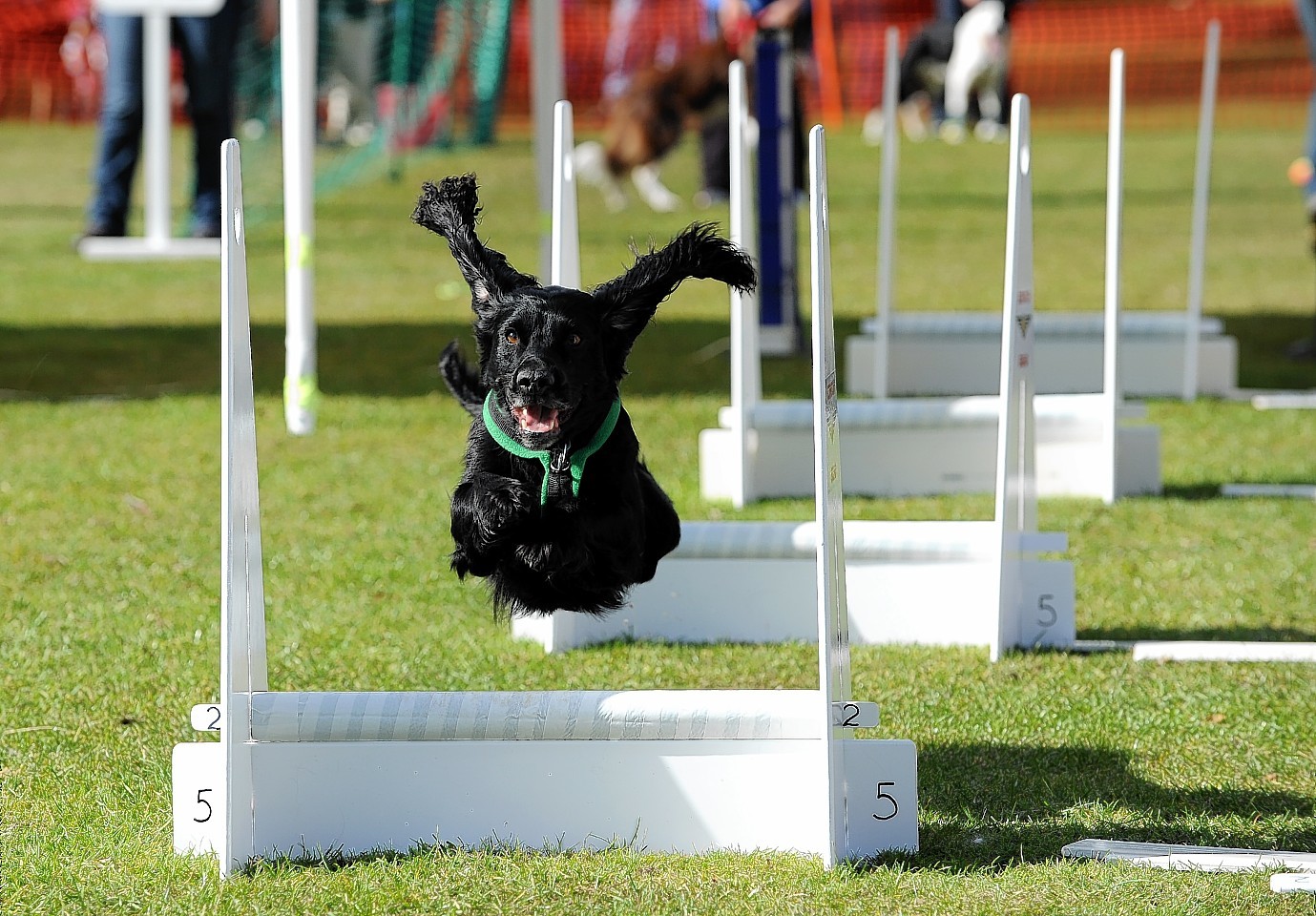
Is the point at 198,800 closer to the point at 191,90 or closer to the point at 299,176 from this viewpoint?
the point at 299,176

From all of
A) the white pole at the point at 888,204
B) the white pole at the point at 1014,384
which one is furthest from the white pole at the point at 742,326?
the white pole at the point at 888,204

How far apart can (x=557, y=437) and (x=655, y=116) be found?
1071 centimetres

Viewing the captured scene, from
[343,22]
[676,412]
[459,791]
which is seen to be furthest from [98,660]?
[343,22]

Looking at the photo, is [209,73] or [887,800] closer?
[887,800]

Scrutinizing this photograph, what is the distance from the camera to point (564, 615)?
163 inches

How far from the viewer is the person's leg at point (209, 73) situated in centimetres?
961

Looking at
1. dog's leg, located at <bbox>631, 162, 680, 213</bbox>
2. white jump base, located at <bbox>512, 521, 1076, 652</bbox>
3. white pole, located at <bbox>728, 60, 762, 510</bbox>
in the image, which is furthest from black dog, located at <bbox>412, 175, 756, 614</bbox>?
dog's leg, located at <bbox>631, 162, 680, 213</bbox>

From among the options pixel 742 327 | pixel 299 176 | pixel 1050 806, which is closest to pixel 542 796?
pixel 1050 806

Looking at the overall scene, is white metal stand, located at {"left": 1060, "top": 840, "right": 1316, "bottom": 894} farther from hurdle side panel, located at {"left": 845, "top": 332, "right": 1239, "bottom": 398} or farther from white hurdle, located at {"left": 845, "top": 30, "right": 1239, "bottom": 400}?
hurdle side panel, located at {"left": 845, "top": 332, "right": 1239, "bottom": 398}

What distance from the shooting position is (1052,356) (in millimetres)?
7598

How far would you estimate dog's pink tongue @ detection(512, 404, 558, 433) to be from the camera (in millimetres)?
2453

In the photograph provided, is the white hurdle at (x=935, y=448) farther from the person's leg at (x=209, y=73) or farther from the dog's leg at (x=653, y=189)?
the dog's leg at (x=653, y=189)

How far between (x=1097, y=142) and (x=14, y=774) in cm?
1794

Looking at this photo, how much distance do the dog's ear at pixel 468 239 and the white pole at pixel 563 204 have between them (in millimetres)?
940
